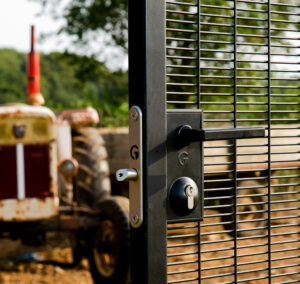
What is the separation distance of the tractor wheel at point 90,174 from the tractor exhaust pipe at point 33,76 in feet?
2.19

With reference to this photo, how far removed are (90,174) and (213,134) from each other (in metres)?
3.02

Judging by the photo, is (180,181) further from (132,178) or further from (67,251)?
(67,251)

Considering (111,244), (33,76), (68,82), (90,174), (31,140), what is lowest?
(111,244)

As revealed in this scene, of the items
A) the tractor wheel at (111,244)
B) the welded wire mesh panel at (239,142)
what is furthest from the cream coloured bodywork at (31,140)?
the welded wire mesh panel at (239,142)

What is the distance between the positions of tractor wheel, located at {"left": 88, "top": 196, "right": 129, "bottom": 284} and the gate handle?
7.11ft

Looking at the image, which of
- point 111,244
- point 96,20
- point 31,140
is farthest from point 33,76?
point 96,20

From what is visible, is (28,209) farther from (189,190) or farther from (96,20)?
(96,20)

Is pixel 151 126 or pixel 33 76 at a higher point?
pixel 33 76

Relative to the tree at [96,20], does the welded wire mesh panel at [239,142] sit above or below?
below

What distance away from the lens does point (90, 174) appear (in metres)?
4.13

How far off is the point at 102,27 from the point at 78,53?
1095mm

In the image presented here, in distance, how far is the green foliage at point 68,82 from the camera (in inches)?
480

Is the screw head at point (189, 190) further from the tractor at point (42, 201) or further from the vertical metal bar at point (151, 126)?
the tractor at point (42, 201)

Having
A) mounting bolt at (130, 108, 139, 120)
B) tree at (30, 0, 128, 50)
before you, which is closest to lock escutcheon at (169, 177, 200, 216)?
mounting bolt at (130, 108, 139, 120)
